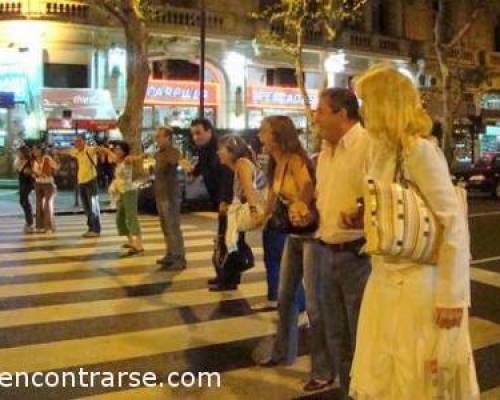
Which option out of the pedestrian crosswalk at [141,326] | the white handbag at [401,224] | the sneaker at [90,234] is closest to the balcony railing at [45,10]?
the sneaker at [90,234]

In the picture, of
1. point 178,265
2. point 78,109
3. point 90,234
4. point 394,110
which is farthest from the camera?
point 78,109

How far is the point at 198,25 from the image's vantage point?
31922 millimetres

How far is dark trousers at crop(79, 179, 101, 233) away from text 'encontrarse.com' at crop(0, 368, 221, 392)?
8.50 m

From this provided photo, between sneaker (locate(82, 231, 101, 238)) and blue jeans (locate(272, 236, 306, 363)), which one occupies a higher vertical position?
blue jeans (locate(272, 236, 306, 363))

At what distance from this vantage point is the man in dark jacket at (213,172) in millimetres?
8562

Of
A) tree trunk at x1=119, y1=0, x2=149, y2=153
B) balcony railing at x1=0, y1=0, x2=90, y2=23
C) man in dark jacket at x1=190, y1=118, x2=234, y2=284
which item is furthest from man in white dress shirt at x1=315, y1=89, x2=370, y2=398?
balcony railing at x1=0, y1=0, x2=90, y2=23

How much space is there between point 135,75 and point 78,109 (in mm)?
7170

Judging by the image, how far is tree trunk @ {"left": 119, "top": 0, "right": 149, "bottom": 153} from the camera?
22125mm

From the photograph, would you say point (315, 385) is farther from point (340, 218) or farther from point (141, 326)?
point (141, 326)

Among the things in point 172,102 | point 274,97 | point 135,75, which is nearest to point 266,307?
point 135,75

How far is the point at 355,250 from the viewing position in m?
4.76

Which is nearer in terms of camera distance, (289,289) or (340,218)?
(340,218)

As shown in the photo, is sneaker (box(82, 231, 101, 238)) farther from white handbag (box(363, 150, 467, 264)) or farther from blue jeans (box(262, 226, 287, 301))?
white handbag (box(363, 150, 467, 264))

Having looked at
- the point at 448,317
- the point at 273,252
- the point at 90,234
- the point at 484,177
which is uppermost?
the point at 448,317
